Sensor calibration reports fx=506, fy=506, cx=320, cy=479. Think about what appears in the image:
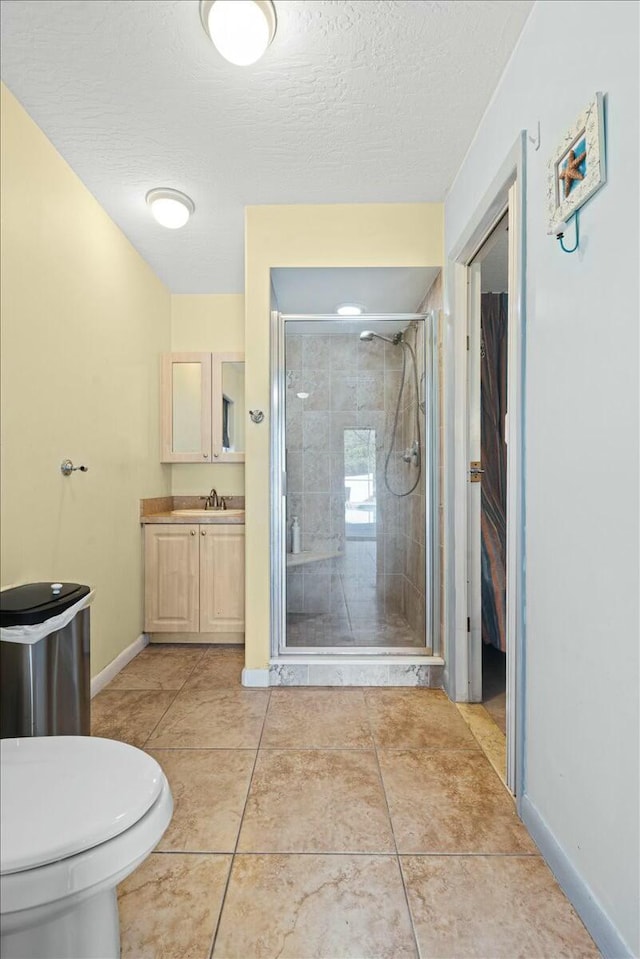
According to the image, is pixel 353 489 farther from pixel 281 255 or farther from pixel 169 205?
pixel 169 205

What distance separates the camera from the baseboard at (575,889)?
1.08 meters

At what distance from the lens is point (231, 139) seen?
2.06 m

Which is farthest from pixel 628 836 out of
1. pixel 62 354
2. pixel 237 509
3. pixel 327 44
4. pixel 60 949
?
pixel 237 509

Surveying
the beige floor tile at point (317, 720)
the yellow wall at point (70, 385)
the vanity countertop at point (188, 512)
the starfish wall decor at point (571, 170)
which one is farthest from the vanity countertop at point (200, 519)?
the starfish wall decor at point (571, 170)

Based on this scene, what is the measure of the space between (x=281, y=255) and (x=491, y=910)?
8.67 ft

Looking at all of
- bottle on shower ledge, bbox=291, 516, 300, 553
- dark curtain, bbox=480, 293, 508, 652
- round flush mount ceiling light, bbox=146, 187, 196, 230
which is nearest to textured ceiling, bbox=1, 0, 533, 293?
round flush mount ceiling light, bbox=146, 187, 196, 230

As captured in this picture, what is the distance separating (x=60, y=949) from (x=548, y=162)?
2.16 metres

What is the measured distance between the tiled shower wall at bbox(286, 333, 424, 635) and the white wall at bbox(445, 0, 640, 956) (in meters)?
1.24

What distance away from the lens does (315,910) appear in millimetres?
1237

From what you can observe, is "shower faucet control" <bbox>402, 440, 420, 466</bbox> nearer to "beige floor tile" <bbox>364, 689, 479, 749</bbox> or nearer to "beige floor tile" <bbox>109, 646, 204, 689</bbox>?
"beige floor tile" <bbox>364, 689, 479, 749</bbox>

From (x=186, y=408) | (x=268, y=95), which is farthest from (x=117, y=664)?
(x=268, y=95)

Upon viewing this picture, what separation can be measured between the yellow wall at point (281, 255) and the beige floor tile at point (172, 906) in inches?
48.1

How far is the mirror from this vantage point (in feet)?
11.7

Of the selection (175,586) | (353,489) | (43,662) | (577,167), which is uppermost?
(577,167)
